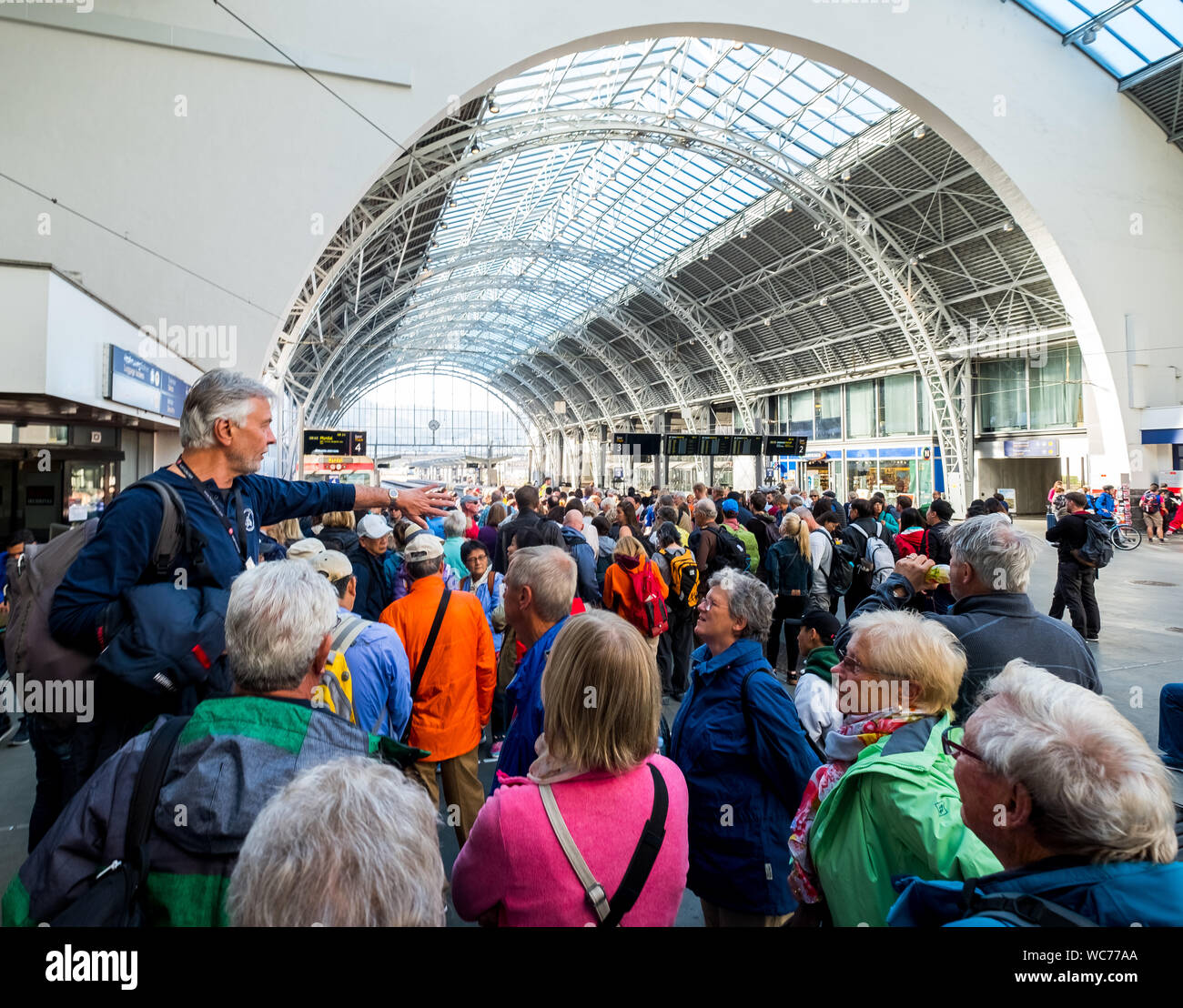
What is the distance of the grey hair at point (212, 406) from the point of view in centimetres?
221

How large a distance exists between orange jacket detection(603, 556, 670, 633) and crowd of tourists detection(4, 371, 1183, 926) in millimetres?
2543

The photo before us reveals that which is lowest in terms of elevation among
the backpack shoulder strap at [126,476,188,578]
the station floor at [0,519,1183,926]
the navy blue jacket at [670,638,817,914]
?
the station floor at [0,519,1183,926]

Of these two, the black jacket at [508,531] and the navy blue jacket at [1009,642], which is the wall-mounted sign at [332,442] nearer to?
the black jacket at [508,531]

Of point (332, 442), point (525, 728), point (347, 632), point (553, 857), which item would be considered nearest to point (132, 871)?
point (553, 857)

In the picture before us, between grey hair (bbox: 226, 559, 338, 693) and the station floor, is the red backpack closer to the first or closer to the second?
the station floor

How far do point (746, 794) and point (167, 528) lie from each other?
2.09m

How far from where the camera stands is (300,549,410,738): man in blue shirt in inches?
115

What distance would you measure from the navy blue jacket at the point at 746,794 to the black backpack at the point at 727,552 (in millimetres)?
4827

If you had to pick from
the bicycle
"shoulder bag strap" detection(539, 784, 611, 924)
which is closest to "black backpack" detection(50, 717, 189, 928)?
"shoulder bag strap" detection(539, 784, 611, 924)

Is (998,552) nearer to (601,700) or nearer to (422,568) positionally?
(601,700)

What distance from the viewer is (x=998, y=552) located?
9.25 ft

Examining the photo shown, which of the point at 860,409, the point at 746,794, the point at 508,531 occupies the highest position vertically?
the point at 860,409

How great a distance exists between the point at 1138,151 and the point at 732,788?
25935mm
